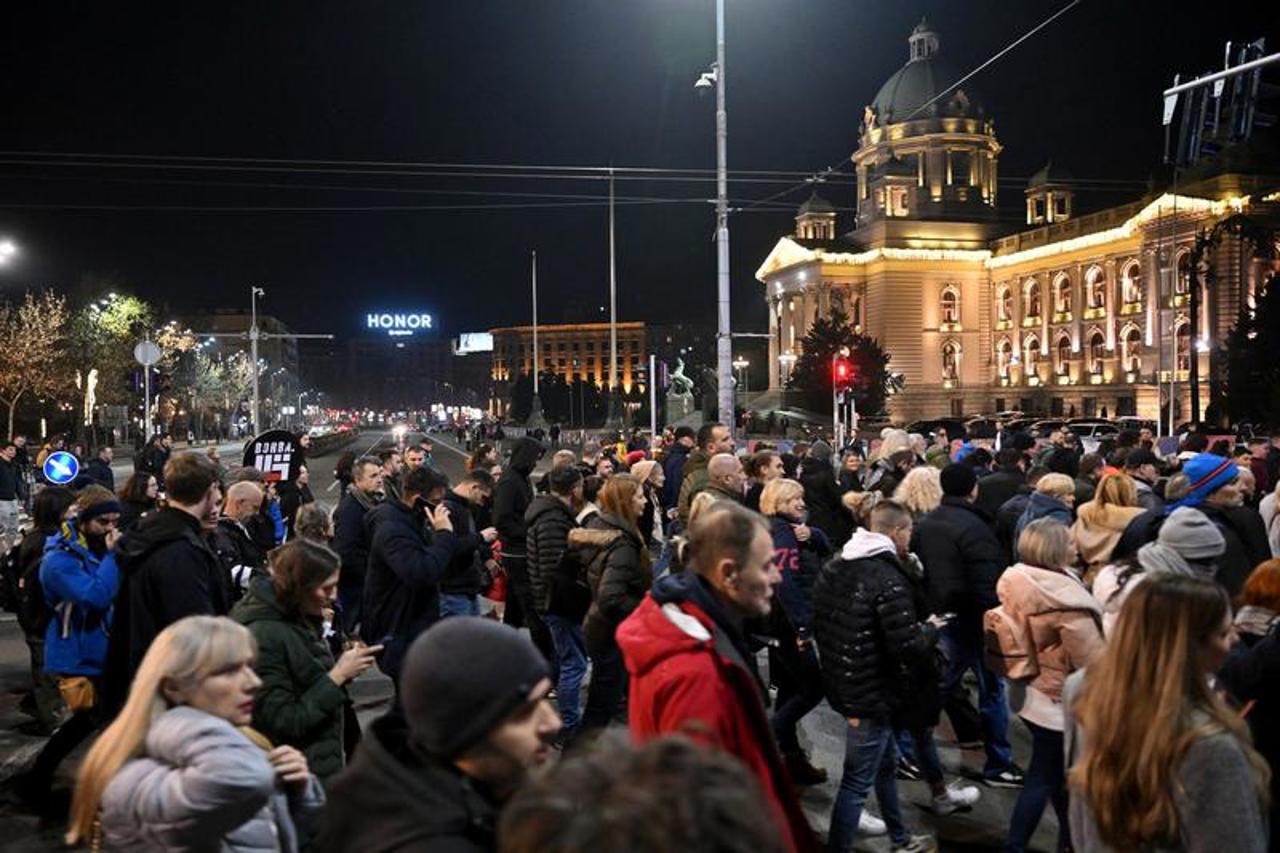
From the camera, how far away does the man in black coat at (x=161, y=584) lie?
500 centimetres

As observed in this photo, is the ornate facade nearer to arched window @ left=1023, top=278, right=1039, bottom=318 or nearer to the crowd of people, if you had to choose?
arched window @ left=1023, top=278, right=1039, bottom=318

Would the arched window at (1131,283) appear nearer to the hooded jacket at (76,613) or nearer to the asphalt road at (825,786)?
the asphalt road at (825,786)

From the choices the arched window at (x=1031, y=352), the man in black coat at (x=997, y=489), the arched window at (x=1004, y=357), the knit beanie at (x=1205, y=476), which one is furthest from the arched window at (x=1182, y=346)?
the knit beanie at (x=1205, y=476)

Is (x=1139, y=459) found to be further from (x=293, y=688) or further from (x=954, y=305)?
(x=954, y=305)

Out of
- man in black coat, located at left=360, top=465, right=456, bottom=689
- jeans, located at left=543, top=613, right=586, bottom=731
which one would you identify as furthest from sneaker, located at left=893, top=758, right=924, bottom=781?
man in black coat, located at left=360, top=465, right=456, bottom=689

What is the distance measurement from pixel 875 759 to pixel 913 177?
93050mm

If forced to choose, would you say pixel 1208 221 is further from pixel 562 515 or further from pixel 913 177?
pixel 562 515

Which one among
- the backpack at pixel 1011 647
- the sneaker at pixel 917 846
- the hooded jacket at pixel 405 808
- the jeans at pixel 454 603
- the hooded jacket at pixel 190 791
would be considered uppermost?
the hooded jacket at pixel 405 808

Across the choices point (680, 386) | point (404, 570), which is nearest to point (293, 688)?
point (404, 570)

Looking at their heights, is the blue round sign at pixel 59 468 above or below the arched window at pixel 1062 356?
below

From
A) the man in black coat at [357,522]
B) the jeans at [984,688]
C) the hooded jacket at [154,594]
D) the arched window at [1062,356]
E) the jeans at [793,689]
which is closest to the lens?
the hooded jacket at [154,594]

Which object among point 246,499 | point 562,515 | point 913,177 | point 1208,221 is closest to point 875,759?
point 562,515

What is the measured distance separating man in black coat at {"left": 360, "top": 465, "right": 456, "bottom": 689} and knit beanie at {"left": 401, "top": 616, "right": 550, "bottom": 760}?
14.0ft

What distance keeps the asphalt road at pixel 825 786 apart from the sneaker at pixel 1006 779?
0.09 metres
